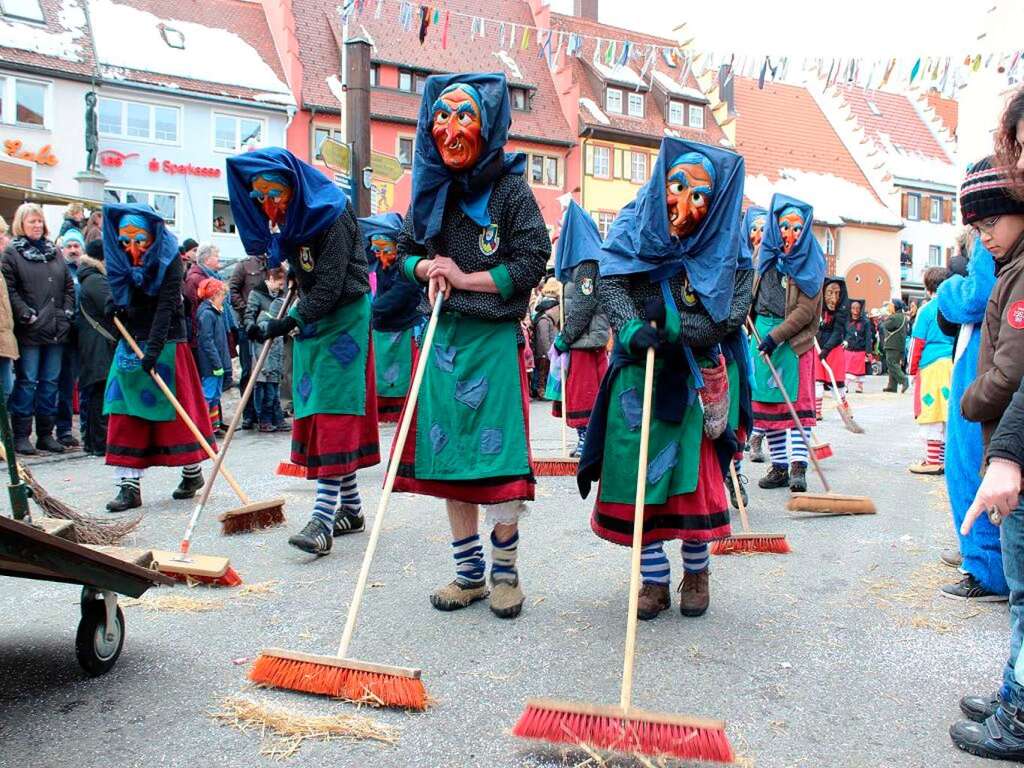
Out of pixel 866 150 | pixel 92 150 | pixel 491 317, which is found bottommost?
pixel 491 317

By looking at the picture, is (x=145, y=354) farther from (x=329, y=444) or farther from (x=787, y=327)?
(x=787, y=327)

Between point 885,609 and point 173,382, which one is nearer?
point 885,609

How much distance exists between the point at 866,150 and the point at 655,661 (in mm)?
41520

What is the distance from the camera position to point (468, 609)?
13.5 feet

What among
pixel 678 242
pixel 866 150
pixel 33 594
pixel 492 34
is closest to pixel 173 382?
pixel 33 594

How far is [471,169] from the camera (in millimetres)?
3916

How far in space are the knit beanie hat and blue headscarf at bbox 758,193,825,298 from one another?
3.54 metres

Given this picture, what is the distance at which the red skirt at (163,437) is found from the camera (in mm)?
6117

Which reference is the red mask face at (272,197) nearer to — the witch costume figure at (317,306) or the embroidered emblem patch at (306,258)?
the witch costume figure at (317,306)

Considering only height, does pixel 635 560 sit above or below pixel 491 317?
below

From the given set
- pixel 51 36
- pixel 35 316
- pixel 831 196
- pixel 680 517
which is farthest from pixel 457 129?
pixel 831 196

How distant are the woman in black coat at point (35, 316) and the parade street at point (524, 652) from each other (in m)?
3.86

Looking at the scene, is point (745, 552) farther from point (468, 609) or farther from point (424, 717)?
point (424, 717)

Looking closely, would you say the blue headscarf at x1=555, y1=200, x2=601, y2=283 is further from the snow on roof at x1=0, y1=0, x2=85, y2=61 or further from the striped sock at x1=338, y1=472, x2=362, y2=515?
the snow on roof at x1=0, y1=0, x2=85, y2=61
